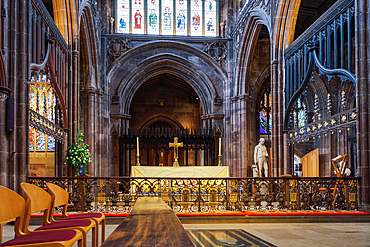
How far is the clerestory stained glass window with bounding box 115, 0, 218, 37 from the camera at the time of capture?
58.9ft

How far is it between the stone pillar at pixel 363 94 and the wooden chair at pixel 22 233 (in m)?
6.33

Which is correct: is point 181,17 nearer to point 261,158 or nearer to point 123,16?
point 123,16

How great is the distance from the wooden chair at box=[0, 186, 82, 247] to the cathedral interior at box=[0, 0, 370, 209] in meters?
4.64

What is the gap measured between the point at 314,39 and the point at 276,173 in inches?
149

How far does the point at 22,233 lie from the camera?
2947 mm

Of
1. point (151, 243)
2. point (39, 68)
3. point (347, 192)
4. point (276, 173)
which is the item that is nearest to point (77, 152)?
point (39, 68)

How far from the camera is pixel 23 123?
7.24 m

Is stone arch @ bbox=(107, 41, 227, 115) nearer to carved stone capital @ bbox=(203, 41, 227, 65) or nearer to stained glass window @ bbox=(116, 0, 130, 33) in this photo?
carved stone capital @ bbox=(203, 41, 227, 65)

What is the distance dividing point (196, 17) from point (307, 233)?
14.1 meters

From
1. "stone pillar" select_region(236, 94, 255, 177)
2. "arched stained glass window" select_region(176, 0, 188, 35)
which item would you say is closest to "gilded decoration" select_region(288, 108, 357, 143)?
"stone pillar" select_region(236, 94, 255, 177)

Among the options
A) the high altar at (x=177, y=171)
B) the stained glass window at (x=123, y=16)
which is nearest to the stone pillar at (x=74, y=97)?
the high altar at (x=177, y=171)

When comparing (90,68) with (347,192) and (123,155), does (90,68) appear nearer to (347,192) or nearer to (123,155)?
(123,155)

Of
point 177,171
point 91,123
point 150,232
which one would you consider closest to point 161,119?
point 91,123

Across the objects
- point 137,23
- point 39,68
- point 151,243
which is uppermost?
point 137,23
